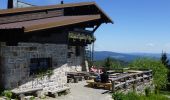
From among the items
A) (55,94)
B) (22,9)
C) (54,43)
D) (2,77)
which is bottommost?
(55,94)

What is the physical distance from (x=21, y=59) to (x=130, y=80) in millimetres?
8053

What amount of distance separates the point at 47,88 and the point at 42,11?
4.76 m

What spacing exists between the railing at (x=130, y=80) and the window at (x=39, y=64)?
12.0 ft

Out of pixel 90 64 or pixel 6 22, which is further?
pixel 90 64

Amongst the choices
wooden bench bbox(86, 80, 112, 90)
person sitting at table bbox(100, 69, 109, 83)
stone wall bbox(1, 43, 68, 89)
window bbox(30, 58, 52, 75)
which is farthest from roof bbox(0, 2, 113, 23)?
wooden bench bbox(86, 80, 112, 90)

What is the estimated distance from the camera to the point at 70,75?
71.7ft

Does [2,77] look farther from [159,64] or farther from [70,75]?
[159,64]

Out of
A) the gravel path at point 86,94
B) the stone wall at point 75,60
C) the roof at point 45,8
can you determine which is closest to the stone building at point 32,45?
the roof at point 45,8

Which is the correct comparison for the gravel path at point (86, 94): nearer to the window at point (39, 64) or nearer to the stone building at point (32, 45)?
the stone building at point (32, 45)

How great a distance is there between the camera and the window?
15.0 meters

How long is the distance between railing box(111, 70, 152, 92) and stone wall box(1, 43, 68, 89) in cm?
351

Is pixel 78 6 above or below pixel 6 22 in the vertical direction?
above

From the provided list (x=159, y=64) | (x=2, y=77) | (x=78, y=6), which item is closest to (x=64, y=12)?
(x=78, y=6)

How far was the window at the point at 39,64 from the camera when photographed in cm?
1497
